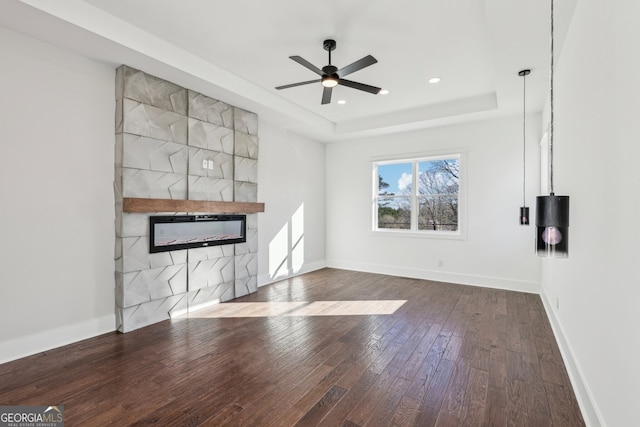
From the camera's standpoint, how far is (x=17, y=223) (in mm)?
2736

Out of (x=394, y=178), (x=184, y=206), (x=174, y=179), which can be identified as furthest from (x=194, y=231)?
(x=394, y=178)

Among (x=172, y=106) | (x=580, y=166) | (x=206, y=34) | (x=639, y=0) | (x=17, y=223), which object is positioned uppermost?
(x=206, y=34)

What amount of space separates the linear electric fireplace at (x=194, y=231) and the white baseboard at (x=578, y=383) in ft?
13.1

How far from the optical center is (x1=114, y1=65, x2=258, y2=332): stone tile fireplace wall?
11.0ft

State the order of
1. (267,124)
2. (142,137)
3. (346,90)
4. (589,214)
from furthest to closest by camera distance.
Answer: (267,124)
(346,90)
(142,137)
(589,214)

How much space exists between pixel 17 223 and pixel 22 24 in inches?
67.6

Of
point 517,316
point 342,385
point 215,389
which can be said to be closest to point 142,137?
point 215,389

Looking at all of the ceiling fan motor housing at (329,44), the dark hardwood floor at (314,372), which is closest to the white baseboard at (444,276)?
the dark hardwood floor at (314,372)

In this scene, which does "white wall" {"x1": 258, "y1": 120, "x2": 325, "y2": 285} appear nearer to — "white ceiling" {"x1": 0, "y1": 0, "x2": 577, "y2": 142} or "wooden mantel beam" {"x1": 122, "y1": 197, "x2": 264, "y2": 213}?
"wooden mantel beam" {"x1": 122, "y1": 197, "x2": 264, "y2": 213}

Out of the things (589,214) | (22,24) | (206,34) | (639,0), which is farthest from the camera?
(206,34)

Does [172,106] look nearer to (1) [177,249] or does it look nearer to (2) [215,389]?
(1) [177,249]

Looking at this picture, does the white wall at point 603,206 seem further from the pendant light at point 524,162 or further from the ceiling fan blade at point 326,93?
the ceiling fan blade at point 326,93

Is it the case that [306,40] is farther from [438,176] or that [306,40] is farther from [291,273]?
[291,273]

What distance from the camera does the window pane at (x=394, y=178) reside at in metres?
6.11
